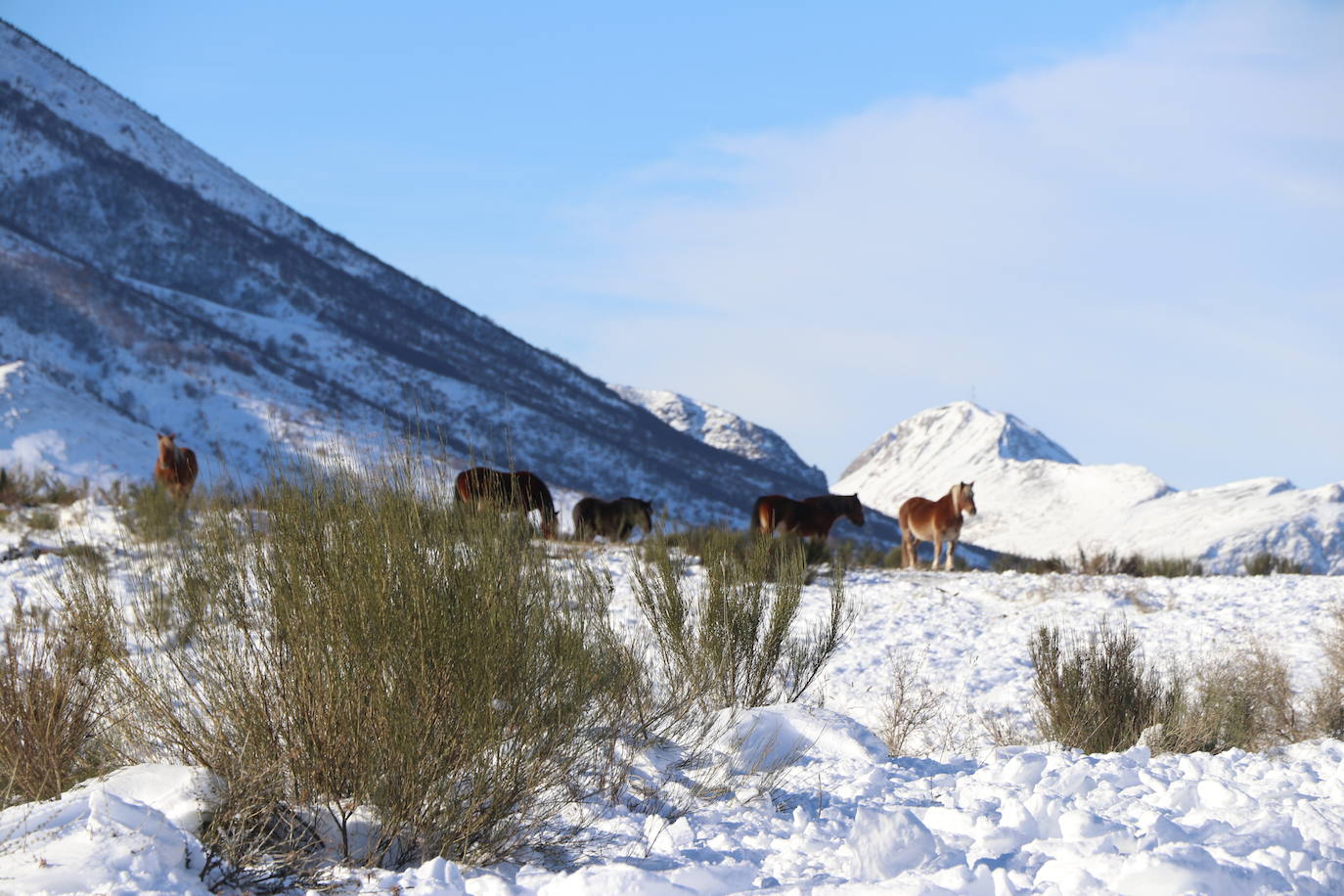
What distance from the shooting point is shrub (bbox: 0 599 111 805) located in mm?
4023

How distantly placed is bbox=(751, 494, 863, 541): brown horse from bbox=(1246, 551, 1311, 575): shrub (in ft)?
20.2

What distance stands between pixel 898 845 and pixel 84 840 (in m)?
2.47

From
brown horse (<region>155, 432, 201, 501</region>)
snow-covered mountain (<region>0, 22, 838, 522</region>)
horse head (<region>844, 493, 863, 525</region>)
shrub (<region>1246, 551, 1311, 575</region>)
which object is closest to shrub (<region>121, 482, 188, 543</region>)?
brown horse (<region>155, 432, 201, 501</region>)

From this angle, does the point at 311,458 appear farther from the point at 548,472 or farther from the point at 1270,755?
the point at 548,472

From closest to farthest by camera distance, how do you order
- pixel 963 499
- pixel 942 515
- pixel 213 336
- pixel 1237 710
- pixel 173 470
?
pixel 1237 710
pixel 173 470
pixel 942 515
pixel 963 499
pixel 213 336

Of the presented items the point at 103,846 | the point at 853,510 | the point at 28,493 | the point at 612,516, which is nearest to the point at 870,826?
the point at 103,846

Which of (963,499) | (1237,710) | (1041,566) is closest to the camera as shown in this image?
(1237,710)

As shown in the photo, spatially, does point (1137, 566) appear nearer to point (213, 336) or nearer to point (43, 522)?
point (43, 522)

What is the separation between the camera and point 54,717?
4293 mm

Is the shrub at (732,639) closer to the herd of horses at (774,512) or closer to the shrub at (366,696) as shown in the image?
the shrub at (366,696)

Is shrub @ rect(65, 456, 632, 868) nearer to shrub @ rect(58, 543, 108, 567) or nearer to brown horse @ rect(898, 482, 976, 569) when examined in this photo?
shrub @ rect(58, 543, 108, 567)

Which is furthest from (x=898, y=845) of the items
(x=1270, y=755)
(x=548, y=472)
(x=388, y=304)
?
(x=388, y=304)

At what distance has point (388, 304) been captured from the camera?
221ft

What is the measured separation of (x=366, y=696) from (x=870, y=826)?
173cm
